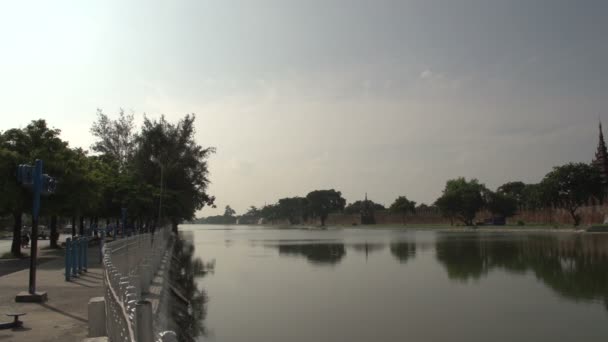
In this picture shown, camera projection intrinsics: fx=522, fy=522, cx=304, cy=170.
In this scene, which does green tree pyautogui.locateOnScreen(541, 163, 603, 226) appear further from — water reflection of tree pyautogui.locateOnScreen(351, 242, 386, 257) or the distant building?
water reflection of tree pyautogui.locateOnScreen(351, 242, 386, 257)

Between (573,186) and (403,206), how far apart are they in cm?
6641

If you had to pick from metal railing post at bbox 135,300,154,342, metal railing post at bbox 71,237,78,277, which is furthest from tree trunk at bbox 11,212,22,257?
metal railing post at bbox 135,300,154,342

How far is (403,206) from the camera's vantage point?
15362 cm

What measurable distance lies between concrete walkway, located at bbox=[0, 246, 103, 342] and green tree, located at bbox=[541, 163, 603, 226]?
8745 cm

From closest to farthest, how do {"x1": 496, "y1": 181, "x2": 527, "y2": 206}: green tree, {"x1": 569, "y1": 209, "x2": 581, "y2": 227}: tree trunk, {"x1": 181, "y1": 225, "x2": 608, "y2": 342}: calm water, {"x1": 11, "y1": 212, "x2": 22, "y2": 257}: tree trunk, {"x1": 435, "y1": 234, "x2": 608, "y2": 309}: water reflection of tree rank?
{"x1": 181, "y1": 225, "x2": 608, "y2": 342}: calm water, {"x1": 435, "y1": 234, "x2": 608, "y2": 309}: water reflection of tree, {"x1": 11, "y1": 212, "x2": 22, "y2": 257}: tree trunk, {"x1": 569, "y1": 209, "x2": 581, "y2": 227}: tree trunk, {"x1": 496, "y1": 181, "x2": 527, "y2": 206}: green tree

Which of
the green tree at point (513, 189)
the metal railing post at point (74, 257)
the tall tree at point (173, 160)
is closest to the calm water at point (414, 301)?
the metal railing post at point (74, 257)

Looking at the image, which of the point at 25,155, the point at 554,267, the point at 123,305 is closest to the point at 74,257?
the point at 25,155

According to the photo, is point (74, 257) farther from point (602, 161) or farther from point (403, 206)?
point (403, 206)

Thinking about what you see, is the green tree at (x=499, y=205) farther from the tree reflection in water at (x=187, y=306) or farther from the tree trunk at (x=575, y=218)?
the tree reflection in water at (x=187, y=306)

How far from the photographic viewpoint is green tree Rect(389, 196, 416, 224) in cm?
15375

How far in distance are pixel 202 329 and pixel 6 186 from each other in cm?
1492

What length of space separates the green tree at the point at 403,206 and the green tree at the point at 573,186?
204 feet

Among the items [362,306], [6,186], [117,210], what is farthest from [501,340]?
[117,210]

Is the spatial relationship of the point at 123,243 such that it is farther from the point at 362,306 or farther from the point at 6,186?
the point at 6,186
